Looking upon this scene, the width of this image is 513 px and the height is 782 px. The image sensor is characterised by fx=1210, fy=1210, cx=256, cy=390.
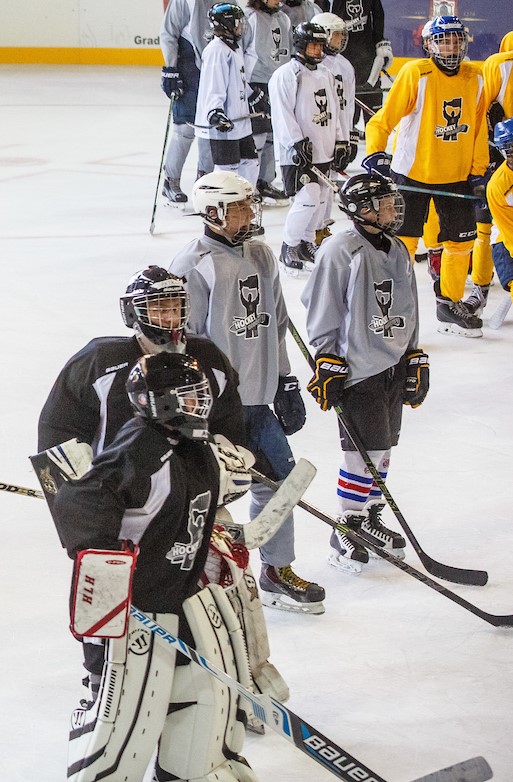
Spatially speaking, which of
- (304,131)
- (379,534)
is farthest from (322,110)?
(379,534)

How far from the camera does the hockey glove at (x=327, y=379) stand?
138 inches

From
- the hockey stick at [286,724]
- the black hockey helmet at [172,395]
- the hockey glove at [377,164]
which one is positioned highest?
the black hockey helmet at [172,395]

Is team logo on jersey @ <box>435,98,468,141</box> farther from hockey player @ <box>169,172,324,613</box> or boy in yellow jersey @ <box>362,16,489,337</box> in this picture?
hockey player @ <box>169,172,324,613</box>

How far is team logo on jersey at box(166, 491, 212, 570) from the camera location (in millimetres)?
2219

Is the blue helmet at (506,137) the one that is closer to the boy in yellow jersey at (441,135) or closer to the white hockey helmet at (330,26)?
the boy in yellow jersey at (441,135)

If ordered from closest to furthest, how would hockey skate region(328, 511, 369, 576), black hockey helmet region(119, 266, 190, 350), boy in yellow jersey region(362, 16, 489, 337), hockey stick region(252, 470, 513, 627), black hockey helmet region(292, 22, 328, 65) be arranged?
black hockey helmet region(119, 266, 190, 350) < hockey stick region(252, 470, 513, 627) < hockey skate region(328, 511, 369, 576) < boy in yellow jersey region(362, 16, 489, 337) < black hockey helmet region(292, 22, 328, 65)

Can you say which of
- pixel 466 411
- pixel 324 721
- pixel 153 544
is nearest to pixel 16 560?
pixel 324 721

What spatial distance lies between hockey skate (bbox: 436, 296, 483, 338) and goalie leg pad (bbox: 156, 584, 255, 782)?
3925 mm

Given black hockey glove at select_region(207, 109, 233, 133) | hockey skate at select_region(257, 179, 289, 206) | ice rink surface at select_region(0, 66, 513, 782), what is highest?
black hockey glove at select_region(207, 109, 233, 133)

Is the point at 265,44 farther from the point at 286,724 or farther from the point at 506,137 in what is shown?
the point at 286,724

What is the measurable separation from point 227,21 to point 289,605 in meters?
4.67

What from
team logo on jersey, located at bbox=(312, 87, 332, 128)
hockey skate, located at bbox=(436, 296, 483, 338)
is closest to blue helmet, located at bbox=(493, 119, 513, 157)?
hockey skate, located at bbox=(436, 296, 483, 338)

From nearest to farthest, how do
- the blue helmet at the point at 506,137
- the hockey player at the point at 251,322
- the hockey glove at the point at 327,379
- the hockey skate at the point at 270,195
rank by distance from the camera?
the hockey player at the point at 251,322
the hockey glove at the point at 327,379
the blue helmet at the point at 506,137
the hockey skate at the point at 270,195

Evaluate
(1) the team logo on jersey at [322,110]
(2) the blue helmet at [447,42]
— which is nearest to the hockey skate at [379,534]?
(2) the blue helmet at [447,42]
